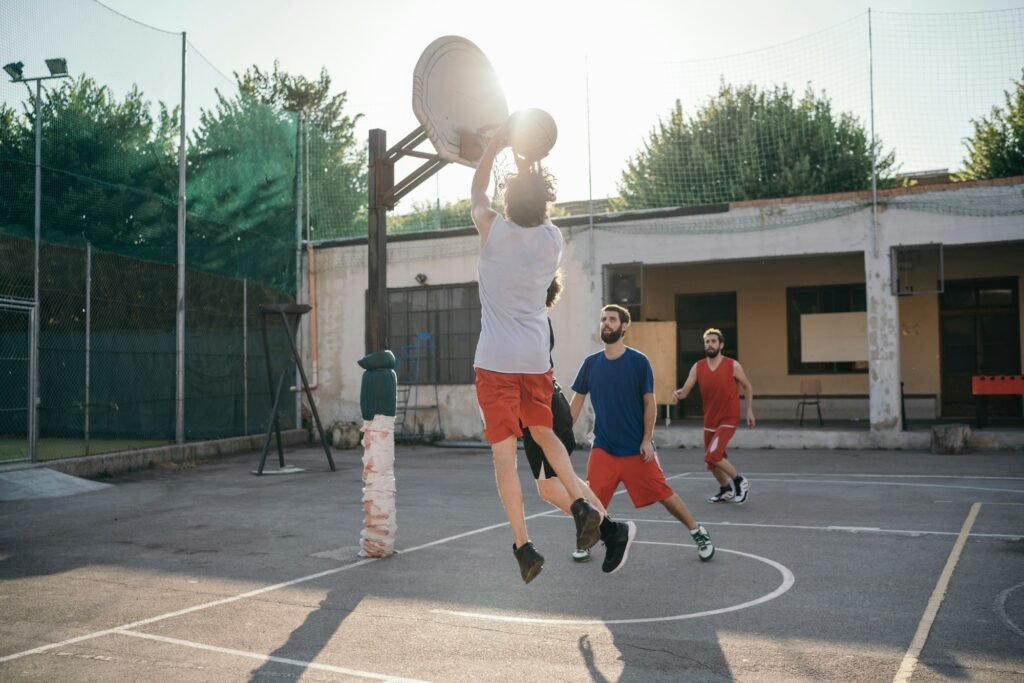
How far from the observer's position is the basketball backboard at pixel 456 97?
5539 millimetres

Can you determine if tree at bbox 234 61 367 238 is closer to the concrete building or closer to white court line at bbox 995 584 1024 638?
the concrete building

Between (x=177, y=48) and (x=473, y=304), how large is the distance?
809cm

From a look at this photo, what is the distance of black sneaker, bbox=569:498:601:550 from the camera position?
441 centimetres

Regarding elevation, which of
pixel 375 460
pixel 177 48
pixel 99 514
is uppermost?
pixel 177 48

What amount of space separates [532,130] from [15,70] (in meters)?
11.7

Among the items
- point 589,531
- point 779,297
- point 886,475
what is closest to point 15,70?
point 589,531

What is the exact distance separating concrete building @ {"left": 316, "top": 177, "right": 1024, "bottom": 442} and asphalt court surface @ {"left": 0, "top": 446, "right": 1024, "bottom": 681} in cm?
730

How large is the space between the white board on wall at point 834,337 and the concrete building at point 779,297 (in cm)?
3

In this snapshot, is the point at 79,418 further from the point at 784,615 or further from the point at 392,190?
the point at 784,615

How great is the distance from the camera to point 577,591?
6.53 m

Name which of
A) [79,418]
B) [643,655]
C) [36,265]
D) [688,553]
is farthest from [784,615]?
[79,418]

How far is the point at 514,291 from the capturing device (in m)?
4.36

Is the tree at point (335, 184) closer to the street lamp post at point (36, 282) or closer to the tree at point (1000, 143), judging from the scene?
the street lamp post at point (36, 282)

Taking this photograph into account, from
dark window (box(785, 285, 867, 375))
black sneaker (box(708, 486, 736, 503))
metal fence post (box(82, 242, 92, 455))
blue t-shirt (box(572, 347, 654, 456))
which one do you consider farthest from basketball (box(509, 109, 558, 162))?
dark window (box(785, 285, 867, 375))
